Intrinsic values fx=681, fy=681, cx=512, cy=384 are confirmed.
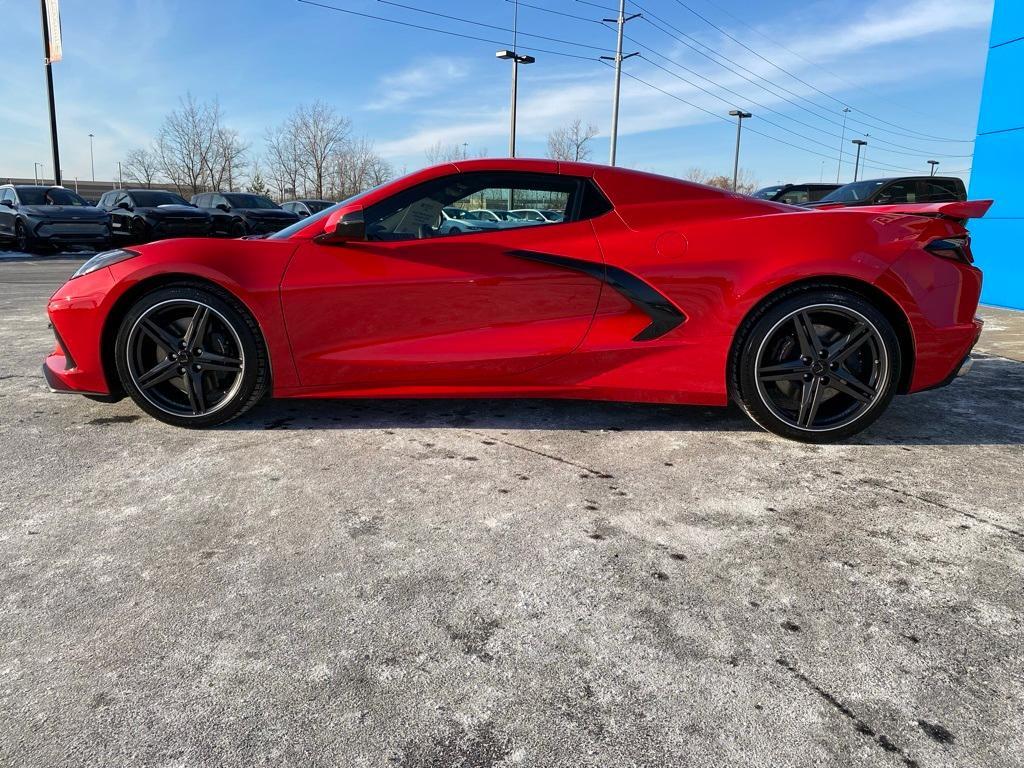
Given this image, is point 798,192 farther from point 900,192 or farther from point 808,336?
point 808,336

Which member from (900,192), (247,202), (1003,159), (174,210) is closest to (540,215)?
(1003,159)

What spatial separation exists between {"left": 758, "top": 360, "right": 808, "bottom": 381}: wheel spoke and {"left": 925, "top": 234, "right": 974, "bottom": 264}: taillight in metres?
0.82

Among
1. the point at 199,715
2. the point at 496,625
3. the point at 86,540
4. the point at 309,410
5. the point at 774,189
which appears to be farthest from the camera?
the point at 774,189

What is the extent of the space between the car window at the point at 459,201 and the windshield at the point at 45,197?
644 inches

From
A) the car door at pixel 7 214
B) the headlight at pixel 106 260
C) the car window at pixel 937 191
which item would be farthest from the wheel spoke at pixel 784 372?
the car door at pixel 7 214

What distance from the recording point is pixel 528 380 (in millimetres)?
3385

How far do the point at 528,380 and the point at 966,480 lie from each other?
1977 millimetres

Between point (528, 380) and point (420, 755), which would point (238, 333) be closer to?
point (528, 380)

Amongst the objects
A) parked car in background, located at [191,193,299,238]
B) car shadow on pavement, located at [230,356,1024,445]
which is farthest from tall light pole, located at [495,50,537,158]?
car shadow on pavement, located at [230,356,1024,445]

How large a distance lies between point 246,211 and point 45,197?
5793 mm

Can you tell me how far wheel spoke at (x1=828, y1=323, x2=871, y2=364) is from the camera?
128 inches

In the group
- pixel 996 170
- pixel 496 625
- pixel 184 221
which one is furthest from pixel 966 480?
pixel 184 221

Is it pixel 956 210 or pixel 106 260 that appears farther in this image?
pixel 106 260

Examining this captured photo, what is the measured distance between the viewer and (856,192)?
11148 mm
